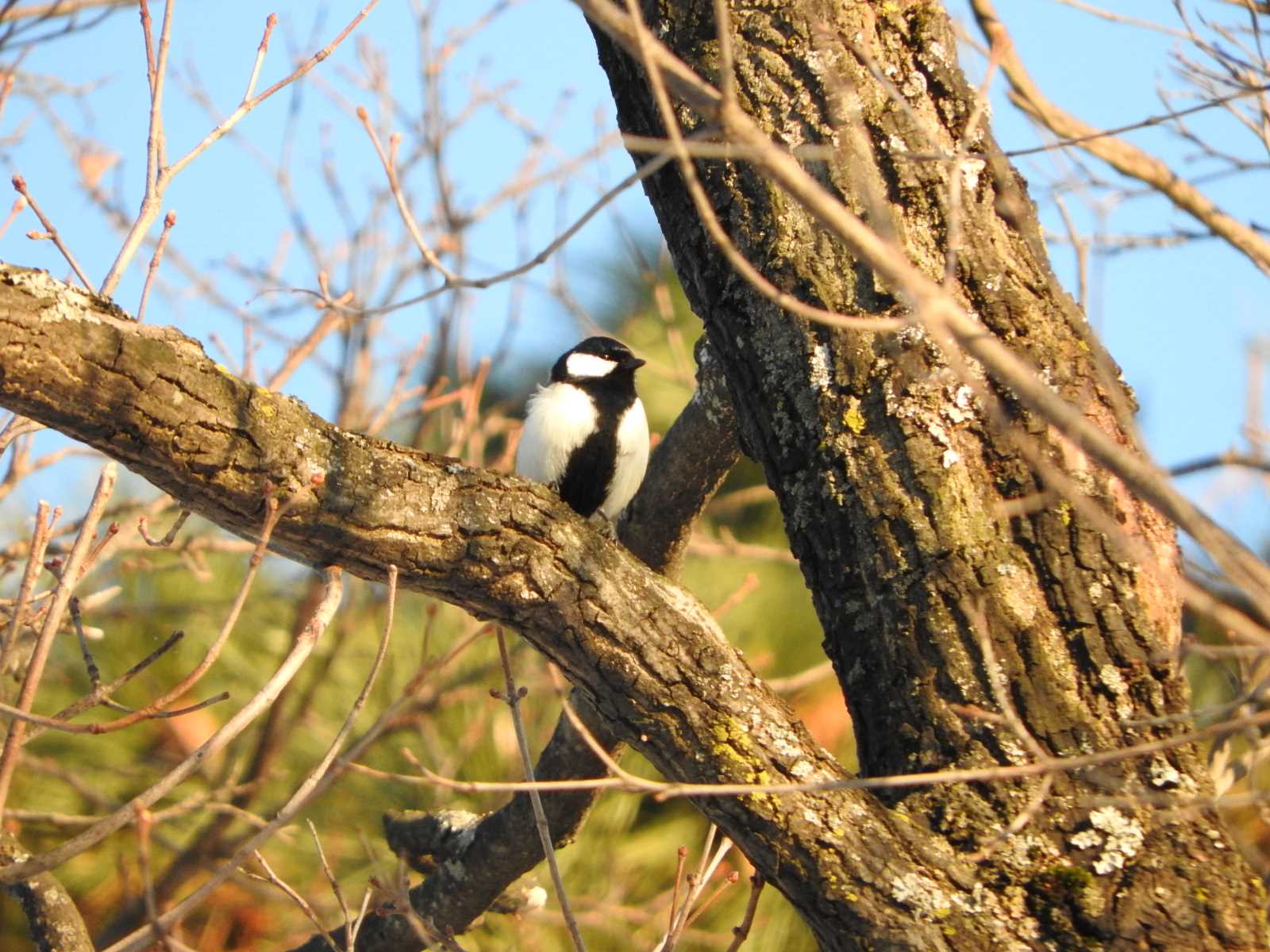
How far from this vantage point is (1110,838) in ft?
6.56

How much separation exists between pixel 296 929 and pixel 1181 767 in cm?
366

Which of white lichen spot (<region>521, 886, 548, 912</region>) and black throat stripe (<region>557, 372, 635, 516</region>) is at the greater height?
black throat stripe (<region>557, 372, 635, 516</region>)

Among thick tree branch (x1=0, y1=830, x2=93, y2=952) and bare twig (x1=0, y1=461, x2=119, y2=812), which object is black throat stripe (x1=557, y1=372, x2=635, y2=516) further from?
bare twig (x1=0, y1=461, x2=119, y2=812)

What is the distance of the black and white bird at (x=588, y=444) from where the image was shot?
402 centimetres

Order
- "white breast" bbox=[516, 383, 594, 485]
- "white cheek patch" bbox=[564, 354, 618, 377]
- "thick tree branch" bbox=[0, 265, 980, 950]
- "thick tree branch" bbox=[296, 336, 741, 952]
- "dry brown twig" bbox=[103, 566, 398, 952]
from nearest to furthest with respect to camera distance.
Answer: "dry brown twig" bbox=[103, 566, 398, 952]
"thick tree branch" bbox=[0, 265, 980, 950]
"thick tree branch" bbox=[296, 336, 741, 952]
"white breast" bbox=[516, 383, 594, 485]
"white cheek patch" bbox=[564, 354, 618, 377]

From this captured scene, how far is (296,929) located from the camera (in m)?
4.77

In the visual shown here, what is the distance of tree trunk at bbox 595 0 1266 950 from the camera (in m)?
2.00

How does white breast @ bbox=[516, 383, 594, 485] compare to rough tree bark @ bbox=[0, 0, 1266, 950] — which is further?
white breast @ bbox=[516, 383, 594, 485]

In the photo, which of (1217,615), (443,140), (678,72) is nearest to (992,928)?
(1217,615)

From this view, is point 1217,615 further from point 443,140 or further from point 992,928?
point 443,140

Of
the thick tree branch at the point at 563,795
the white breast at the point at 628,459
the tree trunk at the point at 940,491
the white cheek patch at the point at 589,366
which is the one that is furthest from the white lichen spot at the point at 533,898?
the white cheek patch at the point at 589,366

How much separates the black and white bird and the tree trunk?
1568mm

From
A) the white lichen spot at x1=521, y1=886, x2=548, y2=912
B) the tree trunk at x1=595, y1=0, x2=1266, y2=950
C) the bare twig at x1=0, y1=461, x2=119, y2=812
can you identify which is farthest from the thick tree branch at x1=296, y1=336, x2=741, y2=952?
the bare twig at x1=0, y1=461, x2=119, y2=812

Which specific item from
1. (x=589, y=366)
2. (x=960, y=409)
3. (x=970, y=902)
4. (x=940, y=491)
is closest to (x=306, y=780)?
(x=970, y=902)
